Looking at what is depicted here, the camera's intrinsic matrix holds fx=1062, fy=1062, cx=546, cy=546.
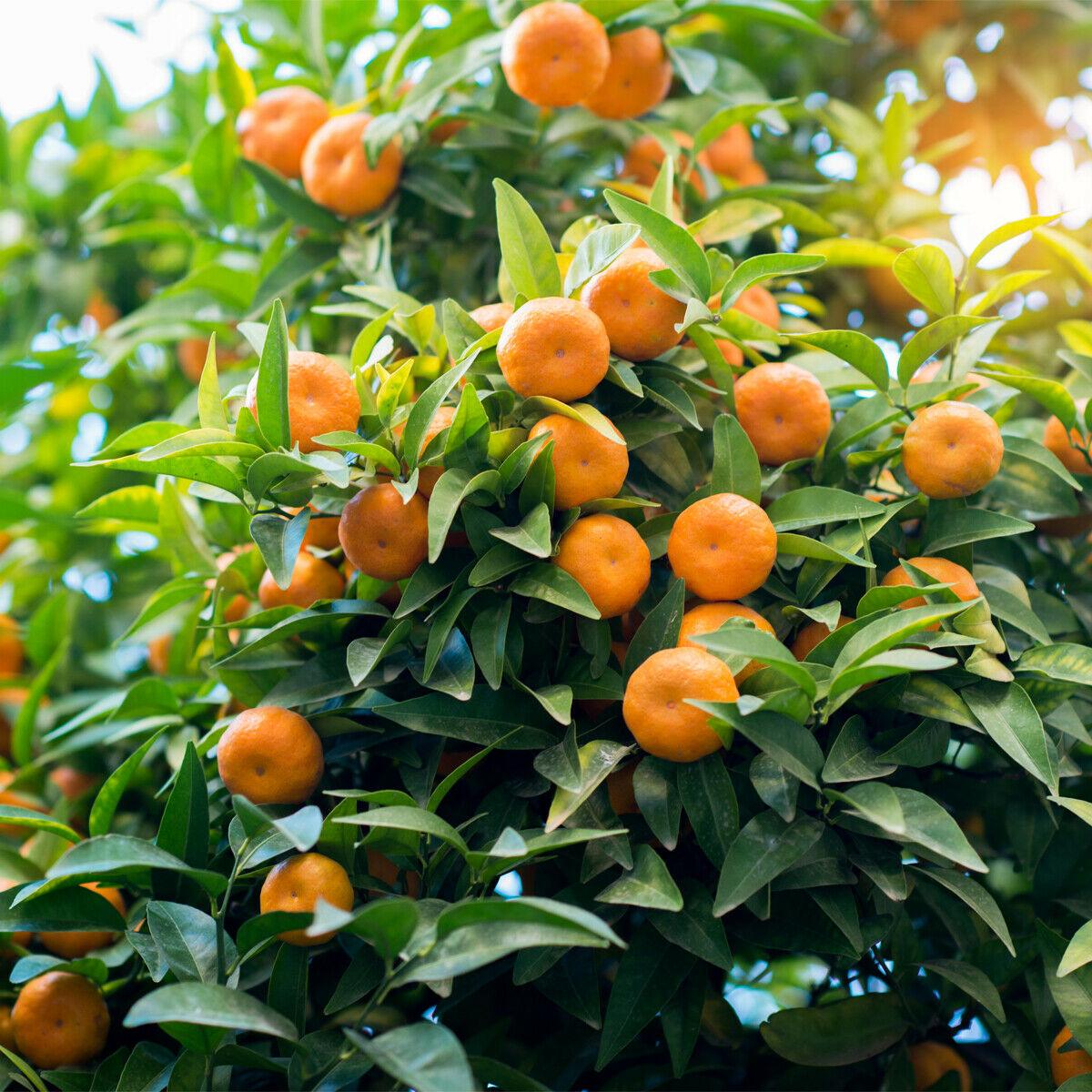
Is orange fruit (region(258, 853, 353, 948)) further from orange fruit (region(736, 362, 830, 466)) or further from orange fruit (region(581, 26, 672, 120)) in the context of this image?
orange fruit (region(581, 26, 672, 120))

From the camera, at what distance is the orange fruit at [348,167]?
1.27m

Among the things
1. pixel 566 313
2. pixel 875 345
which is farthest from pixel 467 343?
pixel 875 345

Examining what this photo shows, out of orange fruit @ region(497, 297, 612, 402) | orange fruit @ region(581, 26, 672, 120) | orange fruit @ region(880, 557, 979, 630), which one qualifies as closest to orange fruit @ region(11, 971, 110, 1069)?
orange fruit @ region(497, 297, 612, 402)

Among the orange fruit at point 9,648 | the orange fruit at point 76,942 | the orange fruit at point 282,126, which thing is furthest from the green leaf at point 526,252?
Result: the orange fruit at point 9,648

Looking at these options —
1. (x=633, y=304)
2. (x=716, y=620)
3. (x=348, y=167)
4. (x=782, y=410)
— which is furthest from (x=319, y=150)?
(x=716, y=620)

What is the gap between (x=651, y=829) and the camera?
0.85 m

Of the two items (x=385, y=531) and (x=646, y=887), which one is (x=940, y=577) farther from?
(x=385, y=531)

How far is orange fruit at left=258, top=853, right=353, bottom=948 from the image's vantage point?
0.85 m

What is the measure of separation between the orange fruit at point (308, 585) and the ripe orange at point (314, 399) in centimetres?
18

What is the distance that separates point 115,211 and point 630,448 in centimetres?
119

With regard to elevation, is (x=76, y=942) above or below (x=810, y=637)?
below

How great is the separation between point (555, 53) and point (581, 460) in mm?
527

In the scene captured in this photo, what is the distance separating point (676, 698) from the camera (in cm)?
82

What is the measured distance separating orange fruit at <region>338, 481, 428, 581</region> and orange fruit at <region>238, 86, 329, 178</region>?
0.64 metres
